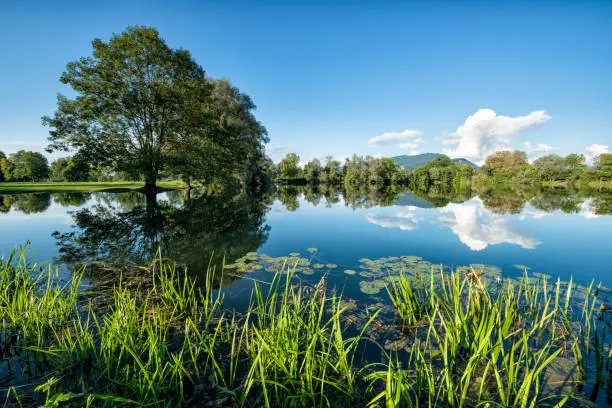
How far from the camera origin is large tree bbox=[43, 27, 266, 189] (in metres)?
19.3

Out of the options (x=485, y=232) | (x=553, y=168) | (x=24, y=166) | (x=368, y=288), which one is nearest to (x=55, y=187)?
(x=24, y=166)

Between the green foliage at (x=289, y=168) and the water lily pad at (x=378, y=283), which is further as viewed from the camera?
the green foliage at (x=289, y=168)

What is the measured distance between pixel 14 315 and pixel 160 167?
22.3 metres

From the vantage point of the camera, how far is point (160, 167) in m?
22.7

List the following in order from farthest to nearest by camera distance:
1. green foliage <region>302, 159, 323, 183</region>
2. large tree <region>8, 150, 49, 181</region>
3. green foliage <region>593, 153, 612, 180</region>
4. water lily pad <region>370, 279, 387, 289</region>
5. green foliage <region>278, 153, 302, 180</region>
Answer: green foliage <region>278, 153, 302, 180</region> < green foliage <region>302, 159, 323, 183</region> < large tree <region>8, 150, 49, 181</region> < green foliage <region>593, 153, 612, 180</region> < water lily pad <region>370, 279, 387, 289</region>

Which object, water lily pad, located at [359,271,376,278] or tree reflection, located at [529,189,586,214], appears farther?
tree reflection, located at [529,189,586,214]

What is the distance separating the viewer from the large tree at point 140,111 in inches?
760

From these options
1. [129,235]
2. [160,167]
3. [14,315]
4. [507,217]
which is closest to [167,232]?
[129,235]

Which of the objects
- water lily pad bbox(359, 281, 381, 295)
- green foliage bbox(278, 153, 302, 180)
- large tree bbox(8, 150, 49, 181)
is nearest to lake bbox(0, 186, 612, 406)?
water lily pad bbox(359, 281, 381, 295)

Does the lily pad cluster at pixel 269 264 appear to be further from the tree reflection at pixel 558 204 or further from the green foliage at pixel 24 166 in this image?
the green foliage at pixel 24 166

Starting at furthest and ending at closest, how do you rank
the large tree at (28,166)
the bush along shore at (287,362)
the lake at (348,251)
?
the large tree at (28,166)
the lake at (348,251)
the bush along shore at (287,362)

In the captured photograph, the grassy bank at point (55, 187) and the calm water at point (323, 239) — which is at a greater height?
the grassy bank at point (55, 187)

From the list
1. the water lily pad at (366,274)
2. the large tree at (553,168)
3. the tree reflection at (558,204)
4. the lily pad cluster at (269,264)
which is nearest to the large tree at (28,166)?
the lily pad cluster at (269,264)

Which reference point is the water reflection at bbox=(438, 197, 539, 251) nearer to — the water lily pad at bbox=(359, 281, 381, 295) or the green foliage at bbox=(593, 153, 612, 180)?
the water lily pad at bbox=(359, 281, 381, 295)
